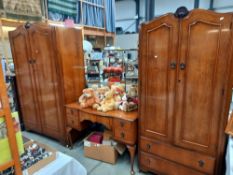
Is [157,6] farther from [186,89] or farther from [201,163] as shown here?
[201,163]

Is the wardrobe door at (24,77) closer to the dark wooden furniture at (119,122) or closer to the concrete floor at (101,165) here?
the concrete floor at (101,165)

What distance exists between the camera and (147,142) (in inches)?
70.3

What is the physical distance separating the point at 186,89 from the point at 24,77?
2341 millimetres

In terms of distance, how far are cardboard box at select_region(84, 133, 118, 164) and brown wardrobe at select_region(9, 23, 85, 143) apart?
0.44 metres

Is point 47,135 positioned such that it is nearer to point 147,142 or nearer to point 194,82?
point 147,142

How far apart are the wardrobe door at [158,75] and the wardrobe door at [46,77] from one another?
120cm

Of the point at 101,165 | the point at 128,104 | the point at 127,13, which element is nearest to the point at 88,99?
the point at 128,104

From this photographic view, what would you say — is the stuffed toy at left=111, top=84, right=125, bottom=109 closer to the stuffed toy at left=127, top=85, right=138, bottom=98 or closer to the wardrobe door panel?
the stuffed toy at left=127, top=85, right=138, bottom=98

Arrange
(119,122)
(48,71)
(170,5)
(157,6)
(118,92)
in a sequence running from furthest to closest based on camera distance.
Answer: (157,6) < (170,5) < (48,71) < (118,92) < (119,122)

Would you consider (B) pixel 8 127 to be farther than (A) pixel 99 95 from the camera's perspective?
No

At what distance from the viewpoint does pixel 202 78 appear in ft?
4.46

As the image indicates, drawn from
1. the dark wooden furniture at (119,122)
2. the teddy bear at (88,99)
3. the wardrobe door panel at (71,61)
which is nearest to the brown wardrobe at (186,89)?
the dark wooden furniture at (119,122)

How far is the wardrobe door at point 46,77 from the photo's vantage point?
215cm

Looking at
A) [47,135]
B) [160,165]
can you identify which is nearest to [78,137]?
[47,135]
